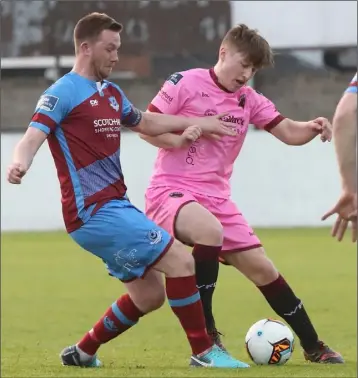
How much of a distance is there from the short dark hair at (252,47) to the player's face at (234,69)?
0.03 metres

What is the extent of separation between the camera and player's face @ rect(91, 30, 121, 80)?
574 cm

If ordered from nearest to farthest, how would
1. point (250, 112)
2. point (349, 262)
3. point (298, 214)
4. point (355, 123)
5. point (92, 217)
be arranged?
point (355, 123), point (92, 217), point (250, 112), point (349, 262), point (298, 214)

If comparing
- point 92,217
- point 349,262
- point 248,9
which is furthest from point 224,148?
point 248,9

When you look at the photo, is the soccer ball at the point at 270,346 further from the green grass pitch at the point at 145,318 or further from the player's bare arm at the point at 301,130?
the player's bare arm at the point at 301,130

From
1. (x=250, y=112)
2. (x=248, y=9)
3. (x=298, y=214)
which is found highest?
(x=250, y=112)

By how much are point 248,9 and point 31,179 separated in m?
5.60

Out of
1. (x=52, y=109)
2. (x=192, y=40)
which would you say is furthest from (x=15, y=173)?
(x=192, y=40)

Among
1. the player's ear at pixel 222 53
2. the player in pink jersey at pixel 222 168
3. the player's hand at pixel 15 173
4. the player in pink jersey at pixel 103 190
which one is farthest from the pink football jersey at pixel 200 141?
the player's hand at pixel 15 173

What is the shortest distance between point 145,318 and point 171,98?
4031 millimetres

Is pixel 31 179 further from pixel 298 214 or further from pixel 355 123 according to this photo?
A: pixel 355 123

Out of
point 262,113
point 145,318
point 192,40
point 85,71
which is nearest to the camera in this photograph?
point 85,71

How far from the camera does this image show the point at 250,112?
6.65 meters

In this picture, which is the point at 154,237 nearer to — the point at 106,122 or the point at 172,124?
the point at 106,122

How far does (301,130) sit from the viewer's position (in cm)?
658
